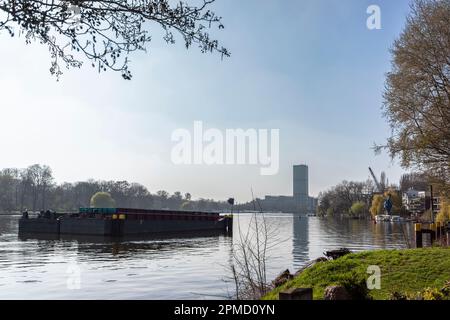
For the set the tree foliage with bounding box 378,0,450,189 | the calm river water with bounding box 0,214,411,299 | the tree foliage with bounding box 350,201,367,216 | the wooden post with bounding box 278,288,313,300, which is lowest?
the tree foliage with bounding box 350,201,367,216

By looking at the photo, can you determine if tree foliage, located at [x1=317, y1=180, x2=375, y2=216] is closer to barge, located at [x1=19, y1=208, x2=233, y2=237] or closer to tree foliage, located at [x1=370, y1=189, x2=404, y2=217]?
tree foliage, located at [x1=370, y1=189, x2=404, y2=217]

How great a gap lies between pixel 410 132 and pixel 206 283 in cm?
1201

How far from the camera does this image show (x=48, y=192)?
148 m

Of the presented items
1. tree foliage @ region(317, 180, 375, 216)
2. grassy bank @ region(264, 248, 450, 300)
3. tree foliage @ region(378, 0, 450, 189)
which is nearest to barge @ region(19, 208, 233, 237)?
tree foliage @ region(378, 0, 450, 189)

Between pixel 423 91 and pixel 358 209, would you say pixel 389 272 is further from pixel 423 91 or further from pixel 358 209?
pixel 358 209

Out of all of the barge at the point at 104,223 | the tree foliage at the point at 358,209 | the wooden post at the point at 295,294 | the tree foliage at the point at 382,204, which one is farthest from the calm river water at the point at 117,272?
the tree foliage at the point at 358,209

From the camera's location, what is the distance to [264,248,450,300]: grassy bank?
10.1 meters

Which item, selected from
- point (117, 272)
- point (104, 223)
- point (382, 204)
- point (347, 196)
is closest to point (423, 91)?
point (117, 272)

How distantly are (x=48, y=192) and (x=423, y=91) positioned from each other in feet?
474

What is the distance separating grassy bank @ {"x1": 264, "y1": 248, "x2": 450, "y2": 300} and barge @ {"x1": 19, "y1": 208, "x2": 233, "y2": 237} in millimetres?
33628

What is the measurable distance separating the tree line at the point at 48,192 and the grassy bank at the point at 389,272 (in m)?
139

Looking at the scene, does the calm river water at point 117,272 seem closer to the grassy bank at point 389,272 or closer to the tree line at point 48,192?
the grassy bank at point 389,272

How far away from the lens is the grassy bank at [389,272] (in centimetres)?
1012
